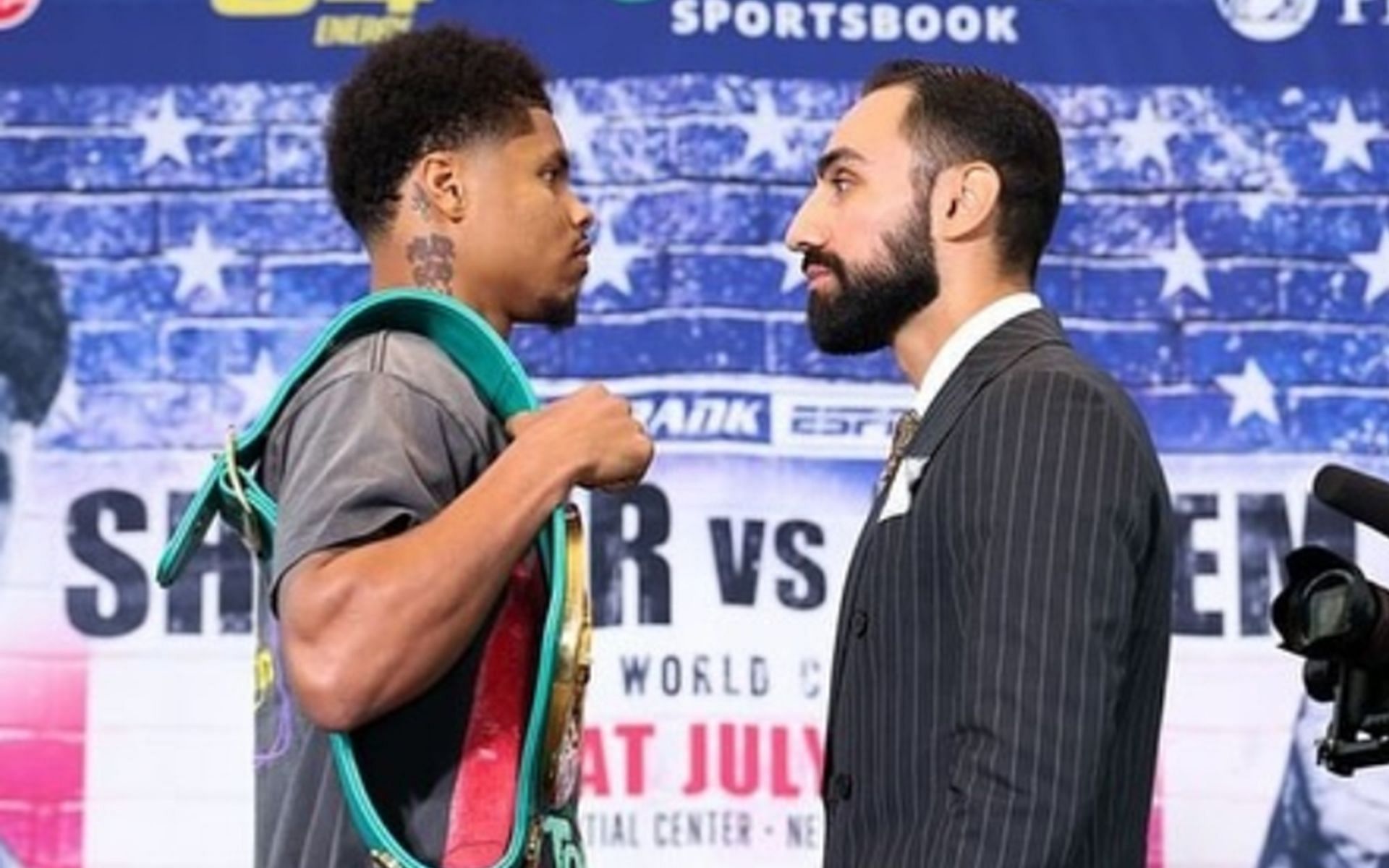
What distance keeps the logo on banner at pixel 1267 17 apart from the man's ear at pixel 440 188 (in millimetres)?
2014

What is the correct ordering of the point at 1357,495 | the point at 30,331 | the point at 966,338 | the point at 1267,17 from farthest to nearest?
the point at 1267,17, the point at 30,331, the point at 966,338, the point at 1357,495

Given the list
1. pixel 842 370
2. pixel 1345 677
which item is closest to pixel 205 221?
pixel 842 370

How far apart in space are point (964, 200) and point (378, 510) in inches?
25.8

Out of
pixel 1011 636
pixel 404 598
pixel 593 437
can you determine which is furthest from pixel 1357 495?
pixel 404 598

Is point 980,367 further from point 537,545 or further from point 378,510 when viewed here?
point 378,510

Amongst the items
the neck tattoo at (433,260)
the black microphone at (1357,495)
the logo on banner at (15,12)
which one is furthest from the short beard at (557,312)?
the logo on banner at (15,12)

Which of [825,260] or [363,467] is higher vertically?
[825,260]

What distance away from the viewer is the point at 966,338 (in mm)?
2723

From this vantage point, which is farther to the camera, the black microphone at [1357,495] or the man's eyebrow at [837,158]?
the man's eyebrow at [837,158]

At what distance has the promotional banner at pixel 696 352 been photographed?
436cm

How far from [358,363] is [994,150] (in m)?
0.64

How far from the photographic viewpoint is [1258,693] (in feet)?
14.6

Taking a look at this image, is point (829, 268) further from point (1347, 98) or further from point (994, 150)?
point (1347, 98)

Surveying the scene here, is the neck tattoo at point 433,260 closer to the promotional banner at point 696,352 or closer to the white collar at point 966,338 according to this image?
the white collar at point 966,338
